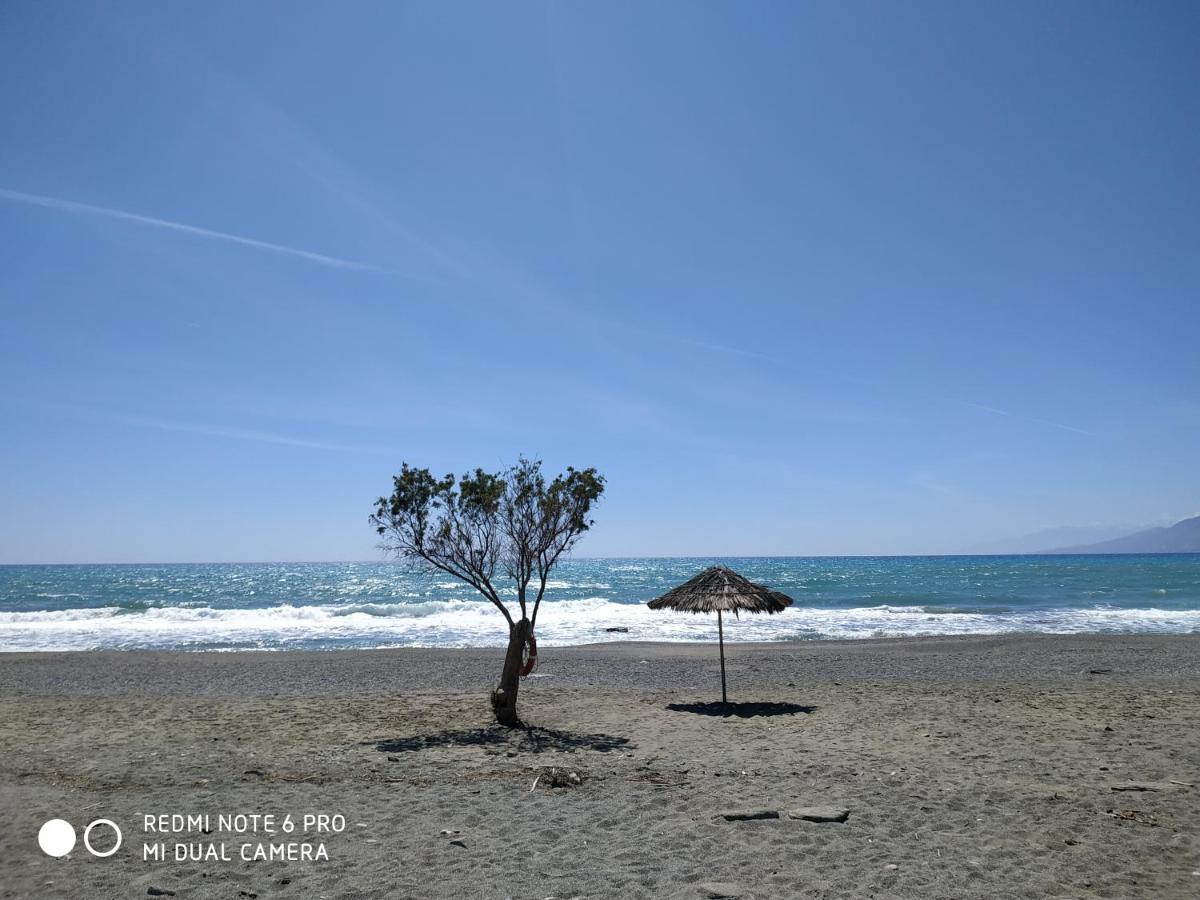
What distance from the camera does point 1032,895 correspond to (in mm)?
4938

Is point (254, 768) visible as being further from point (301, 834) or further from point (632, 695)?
point (632, 695)

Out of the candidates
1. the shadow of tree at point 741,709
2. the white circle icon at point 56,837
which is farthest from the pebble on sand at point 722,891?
the shadow of tree at point 741,709

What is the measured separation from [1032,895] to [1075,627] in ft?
95.6

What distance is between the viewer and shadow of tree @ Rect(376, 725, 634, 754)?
31.4 ft

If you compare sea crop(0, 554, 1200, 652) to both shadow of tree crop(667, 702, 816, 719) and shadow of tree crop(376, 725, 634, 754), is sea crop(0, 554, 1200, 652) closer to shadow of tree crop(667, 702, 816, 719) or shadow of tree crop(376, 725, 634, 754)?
shadow of tree crop(376, 725, 634, 754)

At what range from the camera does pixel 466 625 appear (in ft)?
105

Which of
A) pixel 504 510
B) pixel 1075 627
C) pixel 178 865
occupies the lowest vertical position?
pixel 1075 627

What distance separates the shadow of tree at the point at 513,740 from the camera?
9578mm

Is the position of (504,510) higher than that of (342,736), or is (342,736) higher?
(504,510)

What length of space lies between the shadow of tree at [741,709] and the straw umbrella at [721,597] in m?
0.23

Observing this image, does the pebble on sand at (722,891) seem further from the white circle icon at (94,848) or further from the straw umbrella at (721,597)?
the straw umbrella at (721,597)

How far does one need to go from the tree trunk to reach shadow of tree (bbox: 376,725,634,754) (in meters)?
0.30

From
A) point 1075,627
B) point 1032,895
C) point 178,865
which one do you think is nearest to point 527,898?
point 178,865

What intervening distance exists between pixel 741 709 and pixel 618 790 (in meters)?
5.58
